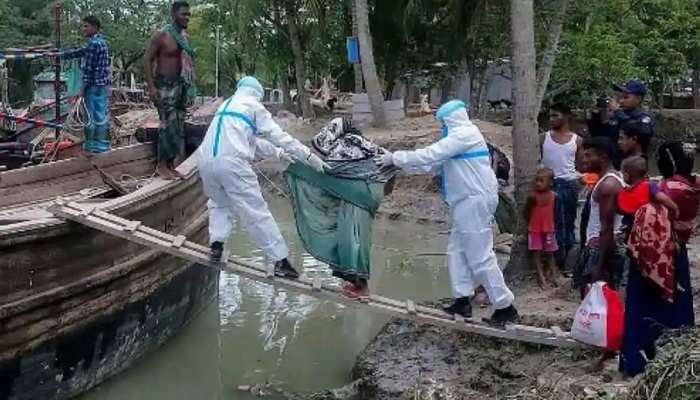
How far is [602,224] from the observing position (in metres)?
5.21

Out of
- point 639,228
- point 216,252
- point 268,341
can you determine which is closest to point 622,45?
point 268,341

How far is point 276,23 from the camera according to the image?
2284cm

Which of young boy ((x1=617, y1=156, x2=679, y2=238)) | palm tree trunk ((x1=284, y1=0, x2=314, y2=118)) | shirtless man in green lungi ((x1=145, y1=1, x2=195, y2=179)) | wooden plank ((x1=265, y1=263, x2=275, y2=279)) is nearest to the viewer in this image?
young boy ((x1=617, y1=156, x2=679, y2=238))

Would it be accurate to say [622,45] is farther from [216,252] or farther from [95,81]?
[216,252]

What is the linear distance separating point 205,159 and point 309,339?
2862 mm

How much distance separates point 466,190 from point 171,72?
3.05m

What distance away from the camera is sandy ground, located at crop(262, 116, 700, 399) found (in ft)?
16.3

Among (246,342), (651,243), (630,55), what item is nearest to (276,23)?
(630,55)

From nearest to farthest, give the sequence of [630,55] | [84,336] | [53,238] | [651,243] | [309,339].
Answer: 1. [651,243]
2. [53,238]
3. [84,336]
4. [309,339]
5. [630,55]

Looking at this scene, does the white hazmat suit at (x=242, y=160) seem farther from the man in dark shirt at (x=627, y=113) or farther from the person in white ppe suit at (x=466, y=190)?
the man in dark shirt at (x=627, y=113)

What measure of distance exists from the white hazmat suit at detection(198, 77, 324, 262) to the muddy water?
1456 millimetres

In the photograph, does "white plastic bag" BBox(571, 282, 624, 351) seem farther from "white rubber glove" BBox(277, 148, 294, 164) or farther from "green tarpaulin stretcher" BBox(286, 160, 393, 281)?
"white rubber glove" BBox(277, 148, 294, 164)

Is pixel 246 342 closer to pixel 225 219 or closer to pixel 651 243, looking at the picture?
pixel 225 219

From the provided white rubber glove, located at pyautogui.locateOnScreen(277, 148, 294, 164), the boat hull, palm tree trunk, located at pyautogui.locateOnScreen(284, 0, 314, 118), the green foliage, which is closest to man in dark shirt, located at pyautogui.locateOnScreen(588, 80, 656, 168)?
white rubber glove, located at pyautogui.locateOnScreen(277, 148, 294, 164)
